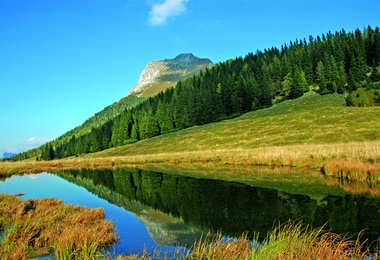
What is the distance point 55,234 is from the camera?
12016 millimetres

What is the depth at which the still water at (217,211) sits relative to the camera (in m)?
12.9

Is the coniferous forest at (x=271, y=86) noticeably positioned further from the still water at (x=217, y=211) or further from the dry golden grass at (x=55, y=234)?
the dry golden grass at (x=55, y=234)

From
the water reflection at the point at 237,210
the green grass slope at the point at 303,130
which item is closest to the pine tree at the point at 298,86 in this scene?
the green grass slope at the point at 303,130

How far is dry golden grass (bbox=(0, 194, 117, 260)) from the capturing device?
9.24 m

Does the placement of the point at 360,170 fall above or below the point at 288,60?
→ below

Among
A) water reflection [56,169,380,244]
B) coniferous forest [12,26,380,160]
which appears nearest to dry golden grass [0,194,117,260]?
water reflection [56,169,380,244]

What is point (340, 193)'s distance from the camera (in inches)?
774

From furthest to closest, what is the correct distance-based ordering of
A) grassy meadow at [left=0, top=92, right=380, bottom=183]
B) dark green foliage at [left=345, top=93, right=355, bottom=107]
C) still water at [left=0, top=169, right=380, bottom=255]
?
1. dark green foliage at [left=345, top=93, right=355, bottom=107]
2. grassy meadow at [left=0, top=92, right=380, bottom=183]
3. still water at [left=0, top=169, right=380, bottom=255]

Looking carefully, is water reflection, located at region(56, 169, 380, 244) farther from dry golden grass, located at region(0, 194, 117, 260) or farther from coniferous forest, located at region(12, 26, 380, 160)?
coniferous forest, located at region(12, 26, 380, 160)

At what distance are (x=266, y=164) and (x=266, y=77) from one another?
9777 cm

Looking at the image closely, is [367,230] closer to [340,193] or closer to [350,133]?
[340,193]

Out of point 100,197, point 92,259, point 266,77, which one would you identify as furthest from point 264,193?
point 266,77

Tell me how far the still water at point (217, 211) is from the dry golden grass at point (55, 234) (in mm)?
978

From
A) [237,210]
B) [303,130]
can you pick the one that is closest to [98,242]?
[237,210]
